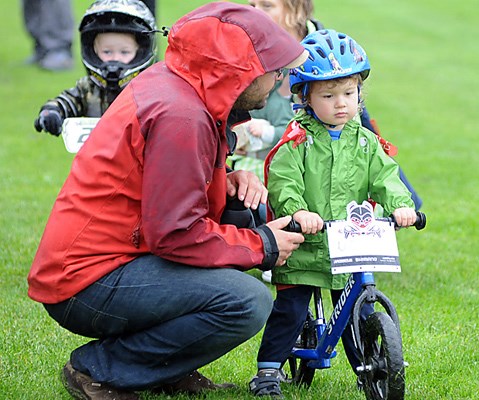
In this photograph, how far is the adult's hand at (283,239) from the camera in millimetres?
4223

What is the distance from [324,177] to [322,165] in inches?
2.3

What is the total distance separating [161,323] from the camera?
4145 millimetres

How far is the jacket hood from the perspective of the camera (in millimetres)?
3930

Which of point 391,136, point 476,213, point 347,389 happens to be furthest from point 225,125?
point 391,136

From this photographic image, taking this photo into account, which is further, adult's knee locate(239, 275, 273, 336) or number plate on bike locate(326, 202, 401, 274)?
number plate on bike locate(326, 202, 401, 274)

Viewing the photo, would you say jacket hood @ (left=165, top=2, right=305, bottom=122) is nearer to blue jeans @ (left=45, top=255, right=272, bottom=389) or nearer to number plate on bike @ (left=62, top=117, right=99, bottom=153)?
blue jeans @ (left=45, top=255, right=272, bottom=389)

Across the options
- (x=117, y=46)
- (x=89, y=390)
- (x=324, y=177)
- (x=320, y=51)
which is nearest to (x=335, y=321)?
(x=324, y=177)

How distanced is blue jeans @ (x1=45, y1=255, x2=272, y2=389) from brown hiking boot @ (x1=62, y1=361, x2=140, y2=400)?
0.08 metres

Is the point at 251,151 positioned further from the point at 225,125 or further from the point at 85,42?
the point at 225,125

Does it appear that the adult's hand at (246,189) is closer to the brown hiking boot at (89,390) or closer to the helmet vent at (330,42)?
the helmet vent at (330,42)

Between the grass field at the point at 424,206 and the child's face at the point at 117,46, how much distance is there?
1618mm

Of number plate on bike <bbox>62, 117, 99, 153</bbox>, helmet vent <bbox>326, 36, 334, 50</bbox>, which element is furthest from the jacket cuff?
number plate on bike <bbox>62, 117, 99, 153</bbox>

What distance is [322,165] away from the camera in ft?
15.2

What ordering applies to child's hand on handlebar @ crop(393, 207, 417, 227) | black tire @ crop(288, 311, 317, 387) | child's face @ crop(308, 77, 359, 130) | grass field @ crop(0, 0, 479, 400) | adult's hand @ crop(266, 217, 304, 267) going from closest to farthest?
adult's hand @ crop(266, 217, 304, 267), child's hand on handlebar @ crop(393, 207, 417, 227), child's face @ crop(308, 77, 359, 130), black tire @ crop(288, 311, 317, 387), grass field @ crop(0, 0, 479, 400)
